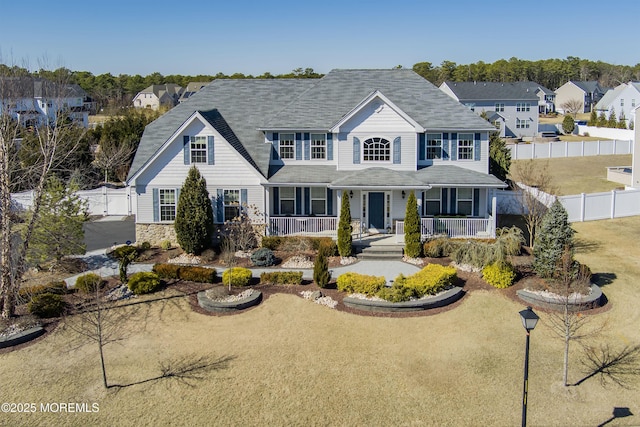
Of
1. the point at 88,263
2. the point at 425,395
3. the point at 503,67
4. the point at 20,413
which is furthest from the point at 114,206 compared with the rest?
the point at 503,67

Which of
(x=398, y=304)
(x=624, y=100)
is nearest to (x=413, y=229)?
(x=398, y=304)

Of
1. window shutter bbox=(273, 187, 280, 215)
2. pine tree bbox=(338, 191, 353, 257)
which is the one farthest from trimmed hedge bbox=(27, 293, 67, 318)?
window shutter bbox=(273, 187, 280, 215)

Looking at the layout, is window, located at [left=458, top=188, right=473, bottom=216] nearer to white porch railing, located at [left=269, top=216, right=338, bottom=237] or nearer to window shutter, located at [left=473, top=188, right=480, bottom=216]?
window shutter, located at [left=473, top=188, right=480, bottom=216]

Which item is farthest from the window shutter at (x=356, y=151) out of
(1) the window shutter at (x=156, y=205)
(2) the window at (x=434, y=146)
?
(1) the window shutter at (x=156, y=205)

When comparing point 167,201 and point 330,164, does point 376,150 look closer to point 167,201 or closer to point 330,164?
point 330,164

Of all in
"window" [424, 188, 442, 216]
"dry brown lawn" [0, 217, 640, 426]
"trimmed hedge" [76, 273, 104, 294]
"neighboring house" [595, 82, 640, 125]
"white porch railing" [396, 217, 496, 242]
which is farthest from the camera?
"neighboring house" [595, 82, 640, 125]

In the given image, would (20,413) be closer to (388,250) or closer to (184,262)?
(184,262)

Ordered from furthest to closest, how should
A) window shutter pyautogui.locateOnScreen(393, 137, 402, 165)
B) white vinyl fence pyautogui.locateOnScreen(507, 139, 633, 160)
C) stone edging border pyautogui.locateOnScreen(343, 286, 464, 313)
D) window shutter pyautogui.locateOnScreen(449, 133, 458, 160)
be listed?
white vinyl fence pyautogui.locateOnScreen(507, 139, 633, 160) → window shutter pyautogui.locateOnScreen(449, 133, 458, 160) → window shutter pyautogui.locateOnScreen(393, 137, 402, 165) → stone edging border pyautogui.locateOnScreen(343, 286, 464, 313)
